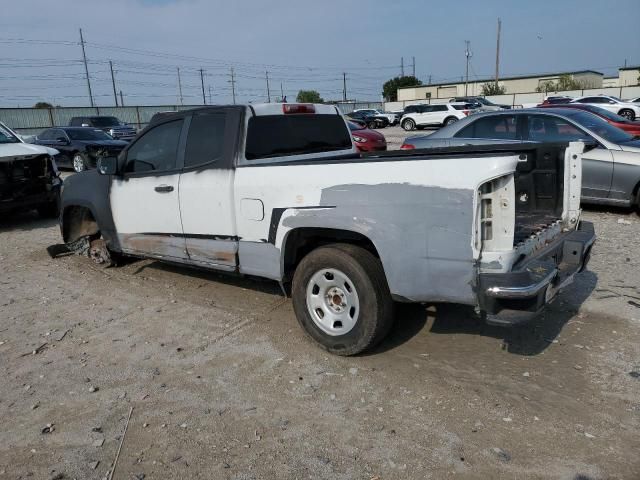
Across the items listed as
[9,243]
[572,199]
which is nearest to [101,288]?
[9,243]

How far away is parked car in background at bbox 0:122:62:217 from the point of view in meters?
8.62

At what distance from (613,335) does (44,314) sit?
5.13 metres

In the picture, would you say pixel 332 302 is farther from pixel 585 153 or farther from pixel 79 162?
pixel 79 162

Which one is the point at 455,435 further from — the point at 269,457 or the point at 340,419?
the point at 269,457

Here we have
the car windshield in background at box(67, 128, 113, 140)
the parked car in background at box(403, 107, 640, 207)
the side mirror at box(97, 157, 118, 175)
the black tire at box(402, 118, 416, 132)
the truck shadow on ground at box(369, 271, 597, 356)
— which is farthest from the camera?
the black tire at box(402, 118, 416, 132)

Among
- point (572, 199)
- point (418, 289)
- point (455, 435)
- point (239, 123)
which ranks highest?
point (239, 123)

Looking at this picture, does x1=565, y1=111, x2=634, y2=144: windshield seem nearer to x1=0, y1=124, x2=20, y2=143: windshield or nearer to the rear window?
the rear window

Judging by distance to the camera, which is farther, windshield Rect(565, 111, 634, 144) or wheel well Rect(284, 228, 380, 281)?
windshield Rect(565, 111, 634, 144)

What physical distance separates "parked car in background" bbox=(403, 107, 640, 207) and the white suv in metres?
25.0

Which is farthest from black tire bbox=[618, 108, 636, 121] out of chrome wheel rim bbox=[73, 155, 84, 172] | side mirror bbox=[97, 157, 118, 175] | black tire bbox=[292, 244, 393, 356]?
black tire bbox=[292, 244, 393, 356]

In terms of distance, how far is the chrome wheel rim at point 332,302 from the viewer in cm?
374

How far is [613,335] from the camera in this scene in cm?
416

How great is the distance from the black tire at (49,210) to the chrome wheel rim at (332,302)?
24.5ft

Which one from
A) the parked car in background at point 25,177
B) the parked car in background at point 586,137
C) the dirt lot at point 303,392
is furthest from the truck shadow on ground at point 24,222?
the parked car in background at point 586,137
